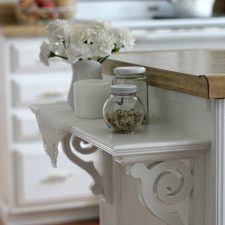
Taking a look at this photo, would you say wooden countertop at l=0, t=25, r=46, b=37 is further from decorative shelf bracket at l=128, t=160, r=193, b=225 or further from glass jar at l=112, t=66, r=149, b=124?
decorative shelf bracket at l=128, t=160, r=193, b=225

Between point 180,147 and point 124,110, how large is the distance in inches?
6.3

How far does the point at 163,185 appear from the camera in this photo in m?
1.41

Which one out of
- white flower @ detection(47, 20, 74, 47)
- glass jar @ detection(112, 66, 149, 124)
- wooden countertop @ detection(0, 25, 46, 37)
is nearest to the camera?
glass jar @ detection(112, 66, 149, 124)

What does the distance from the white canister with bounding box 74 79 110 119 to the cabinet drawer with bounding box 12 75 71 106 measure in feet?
5.41

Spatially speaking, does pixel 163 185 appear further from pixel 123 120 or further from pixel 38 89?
pixel 38 89

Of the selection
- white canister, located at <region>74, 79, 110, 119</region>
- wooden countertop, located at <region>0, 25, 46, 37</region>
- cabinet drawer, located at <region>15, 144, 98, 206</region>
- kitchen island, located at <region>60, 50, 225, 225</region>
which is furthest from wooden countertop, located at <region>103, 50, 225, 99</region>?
cabinet drawer, located at <region>15, 144, 98, 206</region>

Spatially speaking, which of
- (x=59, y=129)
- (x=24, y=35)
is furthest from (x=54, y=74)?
(x=59, y=129)

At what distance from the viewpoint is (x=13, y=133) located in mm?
3283

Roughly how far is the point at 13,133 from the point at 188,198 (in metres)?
1.93

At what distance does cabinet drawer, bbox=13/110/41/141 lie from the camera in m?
3.27

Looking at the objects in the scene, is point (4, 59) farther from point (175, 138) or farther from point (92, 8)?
point (175, 138)

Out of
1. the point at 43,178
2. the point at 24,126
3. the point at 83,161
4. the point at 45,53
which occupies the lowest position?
the point at 43,178

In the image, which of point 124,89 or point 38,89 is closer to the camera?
point 124,89

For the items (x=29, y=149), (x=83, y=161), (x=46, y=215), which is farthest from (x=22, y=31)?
(x=83, y=161)
